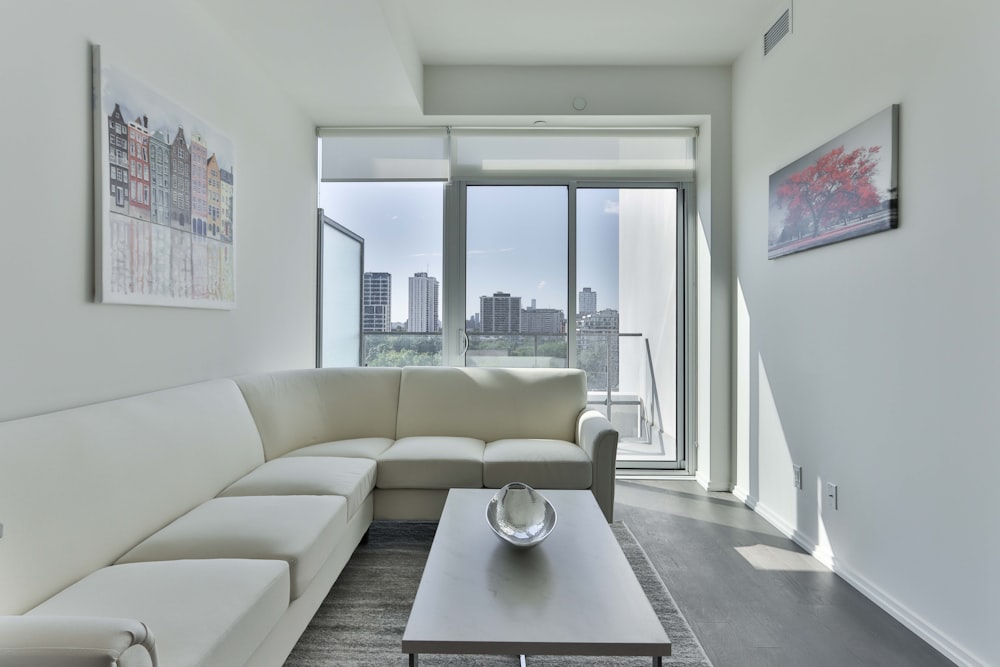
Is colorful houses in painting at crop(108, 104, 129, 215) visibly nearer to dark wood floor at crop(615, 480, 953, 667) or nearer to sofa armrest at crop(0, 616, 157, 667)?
sofa armrest at crop(0, 616, 157, 667)

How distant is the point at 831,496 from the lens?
8.28 ft

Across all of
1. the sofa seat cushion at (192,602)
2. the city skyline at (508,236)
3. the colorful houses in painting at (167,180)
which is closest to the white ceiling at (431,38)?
the city skyline at (508,236)

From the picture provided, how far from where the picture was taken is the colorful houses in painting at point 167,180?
1970 millimetres

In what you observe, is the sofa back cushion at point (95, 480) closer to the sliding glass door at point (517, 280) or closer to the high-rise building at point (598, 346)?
the sliding glass door at point (517, 280)

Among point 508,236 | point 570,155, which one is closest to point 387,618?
point 508,236

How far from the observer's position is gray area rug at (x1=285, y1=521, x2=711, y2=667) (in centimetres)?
179

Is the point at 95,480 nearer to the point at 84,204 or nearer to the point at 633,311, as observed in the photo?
the point at 84,204

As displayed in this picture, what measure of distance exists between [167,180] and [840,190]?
2898 mm

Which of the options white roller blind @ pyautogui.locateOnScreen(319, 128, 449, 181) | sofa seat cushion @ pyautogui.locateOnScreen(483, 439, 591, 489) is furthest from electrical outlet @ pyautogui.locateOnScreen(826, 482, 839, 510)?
white roller blind @ pyautogui.locateOnScreen(319, 128, 449, 181)

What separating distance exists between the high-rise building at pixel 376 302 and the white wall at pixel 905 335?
2625 mm

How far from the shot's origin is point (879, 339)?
2.20 m

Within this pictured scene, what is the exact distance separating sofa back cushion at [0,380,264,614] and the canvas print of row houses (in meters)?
0.46

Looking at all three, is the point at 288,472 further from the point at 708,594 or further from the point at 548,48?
the point at 548,48

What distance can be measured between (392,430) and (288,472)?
3.29 feet
